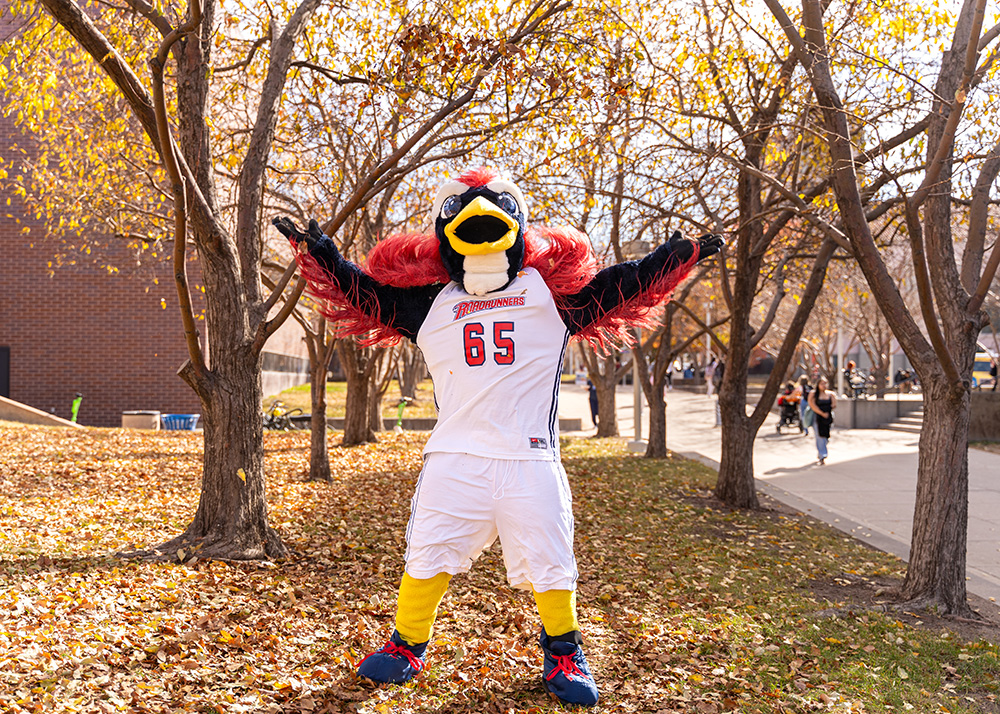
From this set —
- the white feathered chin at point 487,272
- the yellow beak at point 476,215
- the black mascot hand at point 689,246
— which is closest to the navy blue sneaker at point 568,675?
the white feathered chin at point 487,272

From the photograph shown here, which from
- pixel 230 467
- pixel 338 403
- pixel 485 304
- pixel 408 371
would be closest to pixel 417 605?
pixel 485 304

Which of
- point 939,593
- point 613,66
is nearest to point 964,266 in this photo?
point 939,593

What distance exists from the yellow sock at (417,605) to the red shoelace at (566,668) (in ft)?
1.98

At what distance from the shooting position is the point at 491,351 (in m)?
3.80

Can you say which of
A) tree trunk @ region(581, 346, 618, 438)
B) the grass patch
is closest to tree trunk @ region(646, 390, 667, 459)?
tree trunk @ region(581, 346, 618, 438)

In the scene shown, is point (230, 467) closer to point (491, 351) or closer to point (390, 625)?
point (390, 625)

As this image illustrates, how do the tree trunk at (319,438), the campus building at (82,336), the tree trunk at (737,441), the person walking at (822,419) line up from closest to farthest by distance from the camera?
the tree trunk at (737,441)
the tree trunk at (319,438)
the person walking at (822,419)
the campus building at (82,336)

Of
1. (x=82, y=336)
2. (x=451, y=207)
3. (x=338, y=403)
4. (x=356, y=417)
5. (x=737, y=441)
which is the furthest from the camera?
(x=338, y=403)

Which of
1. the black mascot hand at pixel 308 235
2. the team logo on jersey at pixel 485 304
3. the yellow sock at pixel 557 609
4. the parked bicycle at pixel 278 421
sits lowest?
the yellow sock at pixel 557 609

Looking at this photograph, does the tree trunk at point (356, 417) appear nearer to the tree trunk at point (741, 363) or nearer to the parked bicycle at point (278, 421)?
the parked bicycle at point (278, 421)

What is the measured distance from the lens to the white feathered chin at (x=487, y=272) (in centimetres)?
387

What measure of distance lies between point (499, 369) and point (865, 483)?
31.5ft

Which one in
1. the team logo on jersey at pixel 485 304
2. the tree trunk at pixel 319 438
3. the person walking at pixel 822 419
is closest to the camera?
the team logo on jersey at pixel 485 304

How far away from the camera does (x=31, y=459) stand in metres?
9.91
